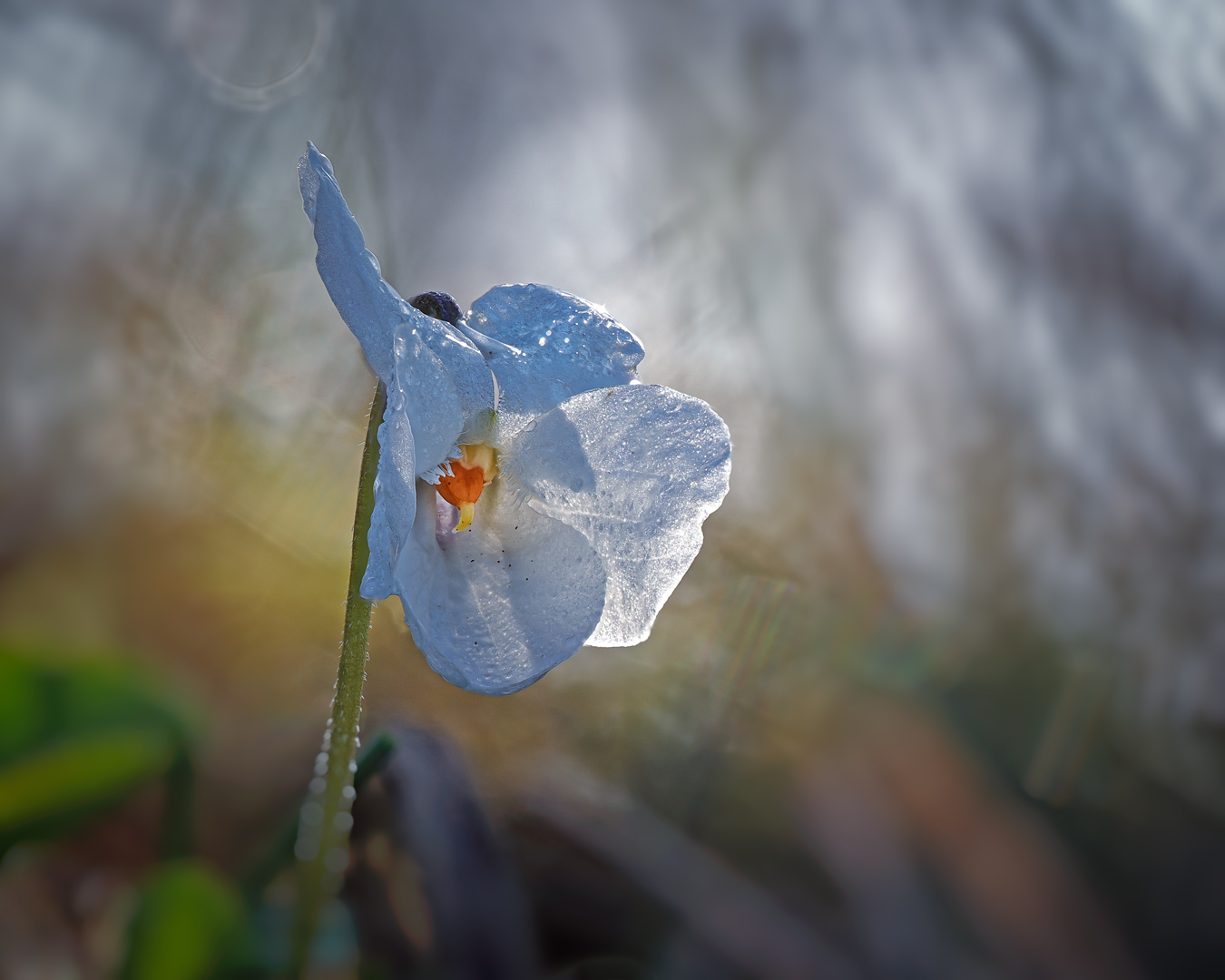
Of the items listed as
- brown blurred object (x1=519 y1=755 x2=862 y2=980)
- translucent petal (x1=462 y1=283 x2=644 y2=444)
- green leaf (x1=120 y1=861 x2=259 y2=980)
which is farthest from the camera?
brown blurred object (x1=519 y1=755 x2=862 y2=980)

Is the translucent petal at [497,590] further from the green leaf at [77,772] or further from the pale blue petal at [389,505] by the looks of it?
the green leaf at [77,772]

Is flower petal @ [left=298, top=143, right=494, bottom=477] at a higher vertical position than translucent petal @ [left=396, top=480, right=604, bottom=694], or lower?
higher

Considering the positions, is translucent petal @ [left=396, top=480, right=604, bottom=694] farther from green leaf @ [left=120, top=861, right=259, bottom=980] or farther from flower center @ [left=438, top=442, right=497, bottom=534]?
green leaf @ [left=120, top=861, right=259, bottom=980]

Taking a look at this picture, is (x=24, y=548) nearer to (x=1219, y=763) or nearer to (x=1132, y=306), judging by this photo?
(x=1132, y=306)

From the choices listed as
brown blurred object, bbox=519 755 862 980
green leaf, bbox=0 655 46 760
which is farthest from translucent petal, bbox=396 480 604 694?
brown blurred object, bbox=519 755 862 980

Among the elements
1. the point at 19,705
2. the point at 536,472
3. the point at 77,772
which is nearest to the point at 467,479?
the point at 536,472

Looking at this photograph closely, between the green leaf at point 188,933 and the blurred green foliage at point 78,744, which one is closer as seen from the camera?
the green leaf at point 188,933

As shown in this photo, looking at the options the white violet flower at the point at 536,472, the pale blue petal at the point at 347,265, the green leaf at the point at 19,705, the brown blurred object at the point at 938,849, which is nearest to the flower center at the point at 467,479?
the white violet flower at the point at 536,472

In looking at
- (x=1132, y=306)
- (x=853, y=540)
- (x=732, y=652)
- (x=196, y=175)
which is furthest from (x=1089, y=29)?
(x=196, y=175)
